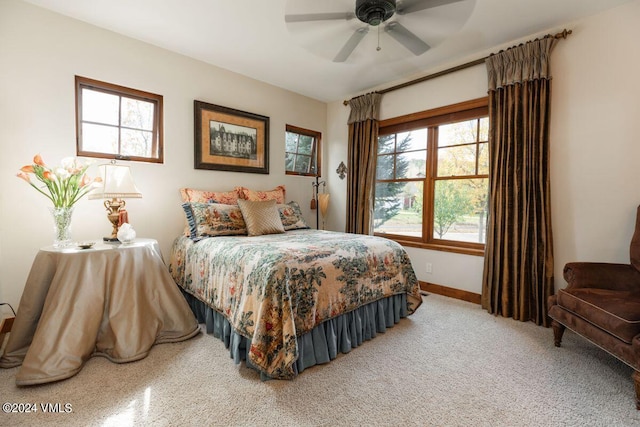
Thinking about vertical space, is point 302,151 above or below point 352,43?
below

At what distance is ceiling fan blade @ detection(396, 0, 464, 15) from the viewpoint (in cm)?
168

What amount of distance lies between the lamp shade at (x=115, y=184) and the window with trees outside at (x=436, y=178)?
118 inches

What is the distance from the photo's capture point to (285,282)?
5.63 ft

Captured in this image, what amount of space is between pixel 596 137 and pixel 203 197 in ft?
12.1

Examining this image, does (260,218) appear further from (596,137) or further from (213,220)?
(596,137)

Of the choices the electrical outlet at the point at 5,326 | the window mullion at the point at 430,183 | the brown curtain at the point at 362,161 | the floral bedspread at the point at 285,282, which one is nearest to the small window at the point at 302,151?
the brown curtain at the point at 362,161

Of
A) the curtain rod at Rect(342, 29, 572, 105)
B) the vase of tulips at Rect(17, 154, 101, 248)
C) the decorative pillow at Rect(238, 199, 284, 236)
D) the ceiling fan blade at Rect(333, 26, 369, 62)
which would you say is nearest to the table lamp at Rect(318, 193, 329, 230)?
the decorative pillow at Rect(238, 199, 284, 236)

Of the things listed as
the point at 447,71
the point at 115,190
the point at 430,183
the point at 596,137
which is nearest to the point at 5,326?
the point at 115,190

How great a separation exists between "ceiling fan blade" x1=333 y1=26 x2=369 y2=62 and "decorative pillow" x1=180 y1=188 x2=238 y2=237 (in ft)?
5.97

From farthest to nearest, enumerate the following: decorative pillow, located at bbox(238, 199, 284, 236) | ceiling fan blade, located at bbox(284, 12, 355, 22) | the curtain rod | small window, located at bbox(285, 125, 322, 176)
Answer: small window, located at bbox(285, 125, 322, 176) < decorative pillow, located at bbox(238, 199, 284, 236) < the curtain rod < ceiling fan blade, located at bbox(284, 12, 355, 22)

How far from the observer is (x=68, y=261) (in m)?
1.81

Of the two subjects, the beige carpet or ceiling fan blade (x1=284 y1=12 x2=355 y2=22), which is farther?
ceiling fan blade (x1=284 y1=12 x2=355 y2=22)

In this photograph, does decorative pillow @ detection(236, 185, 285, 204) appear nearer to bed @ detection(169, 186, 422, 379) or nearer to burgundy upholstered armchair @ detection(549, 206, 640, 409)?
bed @ detection(169, 186, 422, 379)

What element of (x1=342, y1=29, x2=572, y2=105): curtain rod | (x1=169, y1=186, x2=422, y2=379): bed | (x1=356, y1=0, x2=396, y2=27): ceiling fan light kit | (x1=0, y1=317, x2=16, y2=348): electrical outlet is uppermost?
(x1=342, y1=29, x2=572, y2=105): curtain rod
